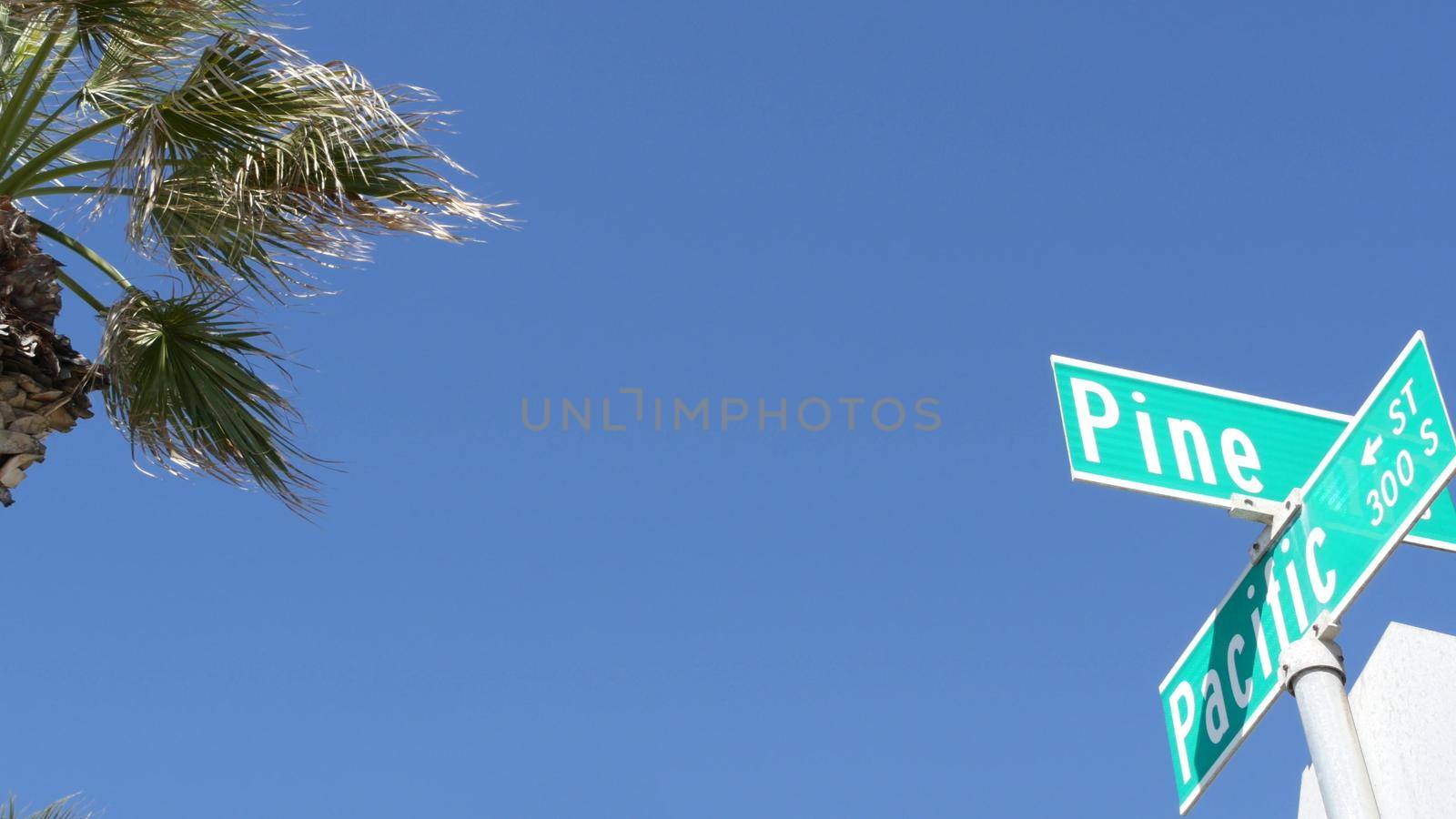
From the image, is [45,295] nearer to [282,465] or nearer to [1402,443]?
[282,465]

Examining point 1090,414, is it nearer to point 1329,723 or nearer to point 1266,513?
point 1266,513

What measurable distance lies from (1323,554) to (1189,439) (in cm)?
38

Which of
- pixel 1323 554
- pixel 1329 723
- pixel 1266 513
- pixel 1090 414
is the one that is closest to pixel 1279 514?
pixel 1266 513

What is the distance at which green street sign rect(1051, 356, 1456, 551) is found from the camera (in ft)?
7.77

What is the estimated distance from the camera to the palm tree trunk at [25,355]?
13.5 ft

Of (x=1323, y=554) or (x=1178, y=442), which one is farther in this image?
(x=1178, y=442)

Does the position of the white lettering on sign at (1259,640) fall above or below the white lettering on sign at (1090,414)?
below

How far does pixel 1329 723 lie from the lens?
1.88 m

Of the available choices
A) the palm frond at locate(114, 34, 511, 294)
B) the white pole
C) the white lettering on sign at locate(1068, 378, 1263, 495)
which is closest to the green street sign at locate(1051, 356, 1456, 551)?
the white lettering on sign at locate(1068, 378, 1263, 495)

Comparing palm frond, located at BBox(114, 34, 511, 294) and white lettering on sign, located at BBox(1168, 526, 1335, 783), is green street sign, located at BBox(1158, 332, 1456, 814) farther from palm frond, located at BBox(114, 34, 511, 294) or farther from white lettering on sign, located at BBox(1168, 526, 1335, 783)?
palm frond, located at BBox(114, 34, 511, 294)

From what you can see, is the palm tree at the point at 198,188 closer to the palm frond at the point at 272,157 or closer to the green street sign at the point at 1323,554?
the palm frond at the point at 272,157

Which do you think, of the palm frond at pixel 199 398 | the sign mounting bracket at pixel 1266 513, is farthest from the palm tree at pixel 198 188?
the sign mounting bracket at pixel 1266 513

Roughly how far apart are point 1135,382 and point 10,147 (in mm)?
3901

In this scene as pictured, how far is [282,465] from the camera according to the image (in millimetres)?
4863
